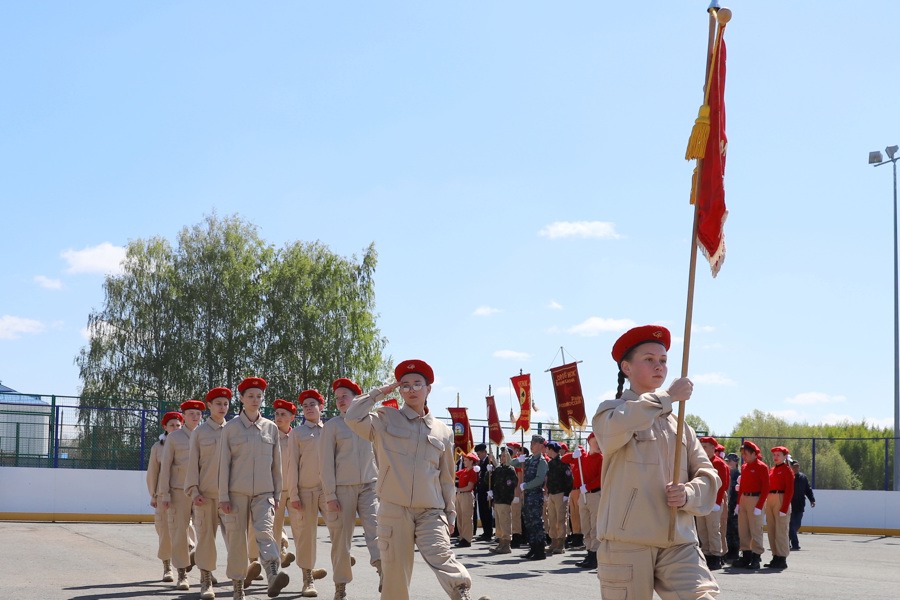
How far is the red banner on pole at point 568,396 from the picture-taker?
22.2 meters

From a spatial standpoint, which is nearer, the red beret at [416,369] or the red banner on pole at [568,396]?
the red beret at [416,369]

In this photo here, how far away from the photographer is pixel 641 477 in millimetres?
5262

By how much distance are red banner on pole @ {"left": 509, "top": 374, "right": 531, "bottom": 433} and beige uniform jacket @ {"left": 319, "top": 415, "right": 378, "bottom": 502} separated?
1530 cm

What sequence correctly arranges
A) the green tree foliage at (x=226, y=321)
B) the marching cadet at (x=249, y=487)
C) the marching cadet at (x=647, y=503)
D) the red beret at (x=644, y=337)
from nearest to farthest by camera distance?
the marching cadet at (x=647, y=503) → the red beret at (x=644, y=337) → the marching cadet at (x=249, y=487) → the green tree foliage at (x=226, y=321)

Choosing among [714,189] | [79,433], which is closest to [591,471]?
[714,189]

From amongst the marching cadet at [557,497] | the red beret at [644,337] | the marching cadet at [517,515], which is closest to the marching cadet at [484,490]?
the marching cadet at [517,515]

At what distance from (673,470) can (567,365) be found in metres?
17.2

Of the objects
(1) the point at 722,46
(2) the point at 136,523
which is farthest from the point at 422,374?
(2) the point at 136,523

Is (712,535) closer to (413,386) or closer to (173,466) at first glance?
(173,466)

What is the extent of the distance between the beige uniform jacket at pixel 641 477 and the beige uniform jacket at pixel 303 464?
259 inches

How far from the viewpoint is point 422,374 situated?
7.99 meters

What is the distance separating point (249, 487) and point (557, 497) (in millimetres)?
9021

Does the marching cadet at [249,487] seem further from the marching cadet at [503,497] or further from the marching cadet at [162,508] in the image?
the marching cadet at [503,497]

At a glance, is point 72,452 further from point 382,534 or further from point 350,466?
point 382,534
